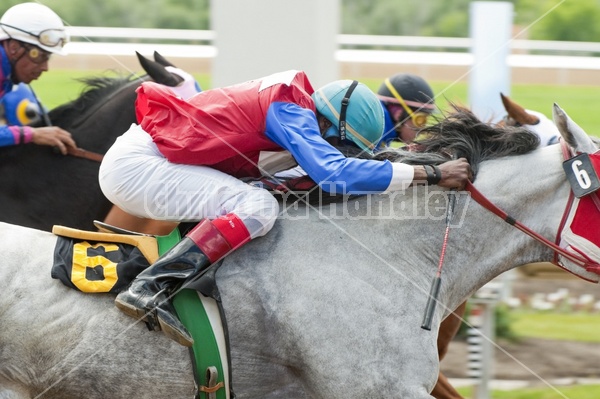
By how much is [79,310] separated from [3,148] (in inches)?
76.5

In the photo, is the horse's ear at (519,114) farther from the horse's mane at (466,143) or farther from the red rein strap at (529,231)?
the red rein strap at (529,231)

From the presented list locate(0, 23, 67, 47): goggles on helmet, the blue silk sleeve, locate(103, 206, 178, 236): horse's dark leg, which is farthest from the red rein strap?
locate(0, 23, 67, 47): goggles on helmet

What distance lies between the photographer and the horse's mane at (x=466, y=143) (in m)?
3.80

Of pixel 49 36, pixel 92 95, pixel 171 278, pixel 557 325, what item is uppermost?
pixel 49 36

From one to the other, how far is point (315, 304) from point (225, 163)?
0.72 meters

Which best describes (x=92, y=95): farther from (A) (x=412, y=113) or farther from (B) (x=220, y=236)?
(B) (x=220, y=236)

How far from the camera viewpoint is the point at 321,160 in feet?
11.6

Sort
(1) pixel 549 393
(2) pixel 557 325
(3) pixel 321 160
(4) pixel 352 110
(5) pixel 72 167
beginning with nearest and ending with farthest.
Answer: (3) pixel 321 160 < (4) pixel 352 110 < (5) pixel 72 167 < (1) pixel 549 393 < (2) pixel 557 325

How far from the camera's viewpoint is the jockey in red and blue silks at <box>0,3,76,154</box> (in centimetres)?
524

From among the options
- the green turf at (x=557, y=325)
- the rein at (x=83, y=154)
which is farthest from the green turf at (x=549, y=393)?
the rein at (x=83, y=154)

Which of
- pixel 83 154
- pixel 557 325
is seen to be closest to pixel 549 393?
pixel 557 325

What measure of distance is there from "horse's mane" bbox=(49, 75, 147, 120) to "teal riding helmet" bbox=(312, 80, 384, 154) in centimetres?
217

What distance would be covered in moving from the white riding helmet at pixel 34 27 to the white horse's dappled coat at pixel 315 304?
197 centimetres

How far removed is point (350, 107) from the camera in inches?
148
